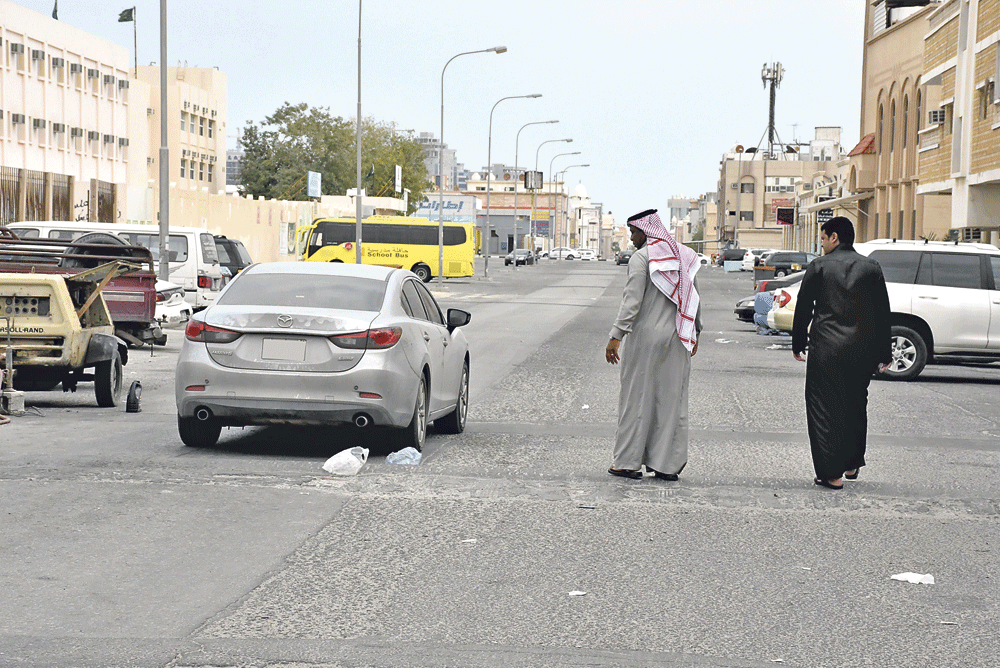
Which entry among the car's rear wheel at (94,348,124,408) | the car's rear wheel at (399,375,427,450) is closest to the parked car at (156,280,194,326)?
the car's rear wheel at (94,348,124,408)

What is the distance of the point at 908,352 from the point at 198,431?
36.1 ft

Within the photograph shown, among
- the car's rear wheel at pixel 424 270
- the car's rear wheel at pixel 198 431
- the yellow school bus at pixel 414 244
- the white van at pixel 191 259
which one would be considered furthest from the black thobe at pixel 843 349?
the car's rear wheel at pixel 424 270

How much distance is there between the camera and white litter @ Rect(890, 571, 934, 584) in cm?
639

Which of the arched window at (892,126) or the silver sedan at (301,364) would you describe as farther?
the arched window at (892,126)

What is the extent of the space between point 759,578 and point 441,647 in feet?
6.22

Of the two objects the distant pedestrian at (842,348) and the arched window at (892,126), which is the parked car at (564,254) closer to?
the arched window at (892,126)

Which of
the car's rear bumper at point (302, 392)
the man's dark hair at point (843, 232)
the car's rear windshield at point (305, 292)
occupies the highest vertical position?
the man's dark hair at point (843, 232)

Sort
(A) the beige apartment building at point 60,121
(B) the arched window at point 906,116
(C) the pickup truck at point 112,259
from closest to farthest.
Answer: (C) the pickup truck at point 112,259, (A) the beige apartment building at point 60,121, (B) the arched window at point 906,116

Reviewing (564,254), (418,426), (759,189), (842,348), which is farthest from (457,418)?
(759,189)

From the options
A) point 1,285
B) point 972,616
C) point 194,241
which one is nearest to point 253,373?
point 1,285

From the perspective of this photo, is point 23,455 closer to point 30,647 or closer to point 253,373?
point 253,373

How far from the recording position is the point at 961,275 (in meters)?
18.5

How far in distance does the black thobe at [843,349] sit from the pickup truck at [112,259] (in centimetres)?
756

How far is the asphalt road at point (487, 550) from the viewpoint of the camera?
203 inches
